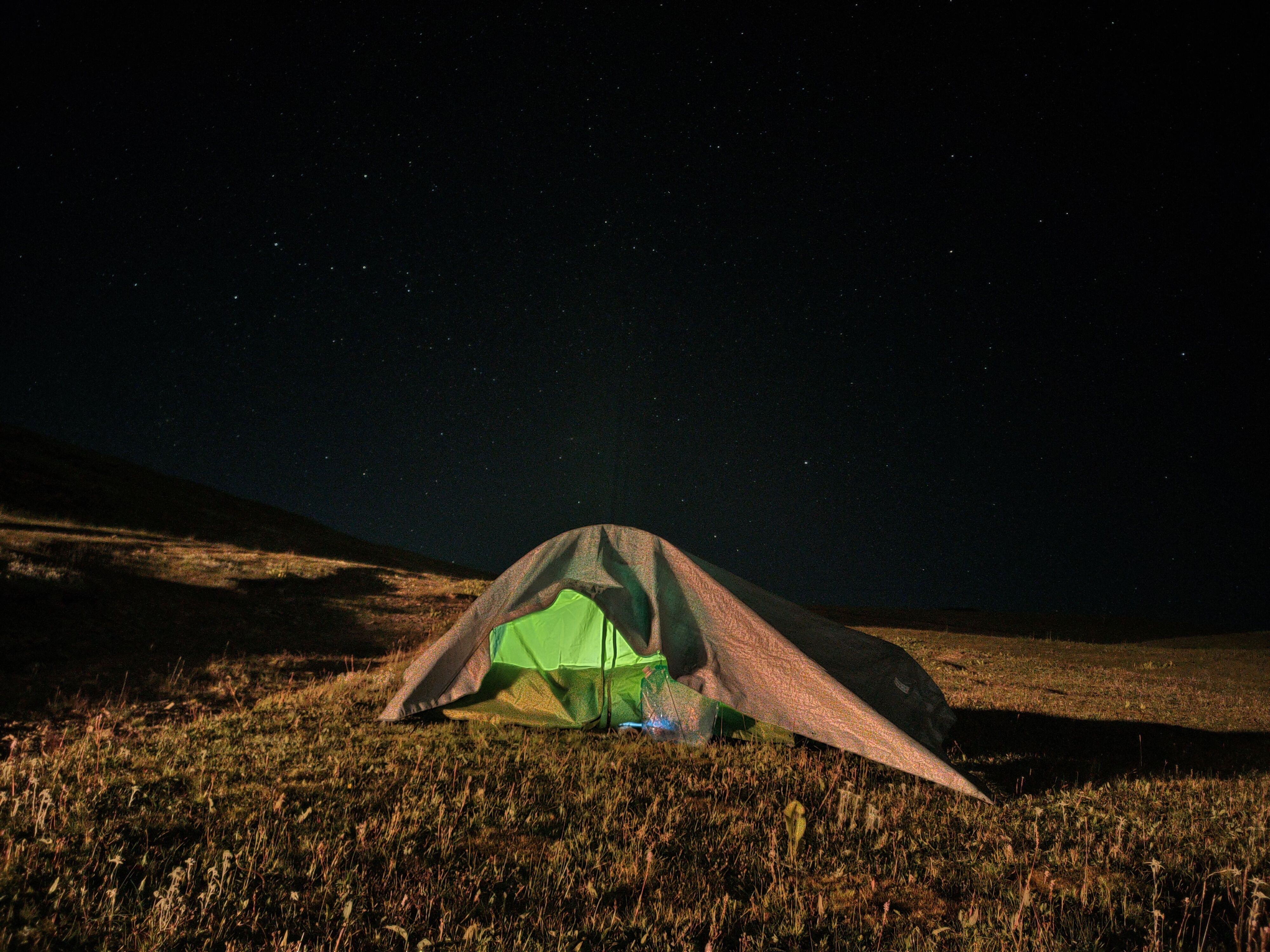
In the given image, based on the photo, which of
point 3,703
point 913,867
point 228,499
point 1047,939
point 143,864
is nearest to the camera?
point 1047,939

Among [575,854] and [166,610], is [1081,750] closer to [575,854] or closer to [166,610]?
[575,854]

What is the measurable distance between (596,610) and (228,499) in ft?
168

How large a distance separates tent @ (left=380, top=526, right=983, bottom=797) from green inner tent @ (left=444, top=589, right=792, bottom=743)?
0.8 inches

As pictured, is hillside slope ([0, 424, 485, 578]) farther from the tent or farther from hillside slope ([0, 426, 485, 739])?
the tent

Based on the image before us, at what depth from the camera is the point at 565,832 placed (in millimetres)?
4344

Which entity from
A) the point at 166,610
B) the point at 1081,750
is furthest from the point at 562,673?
the point at 166,610

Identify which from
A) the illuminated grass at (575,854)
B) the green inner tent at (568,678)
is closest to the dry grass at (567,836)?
the illuminated grass at (575,854)

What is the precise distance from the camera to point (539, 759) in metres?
5.89

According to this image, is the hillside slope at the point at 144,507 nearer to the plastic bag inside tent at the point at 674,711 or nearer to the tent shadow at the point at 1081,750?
the plastic bag inside tent at the point at 674,711

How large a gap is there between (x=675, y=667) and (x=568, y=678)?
2.21 metres

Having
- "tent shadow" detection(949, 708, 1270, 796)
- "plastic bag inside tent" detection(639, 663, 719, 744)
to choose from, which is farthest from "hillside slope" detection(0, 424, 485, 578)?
"tent shadow" detection(949, 708, 1270, 796)

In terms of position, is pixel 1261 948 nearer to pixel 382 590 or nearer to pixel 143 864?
pixel 143 864

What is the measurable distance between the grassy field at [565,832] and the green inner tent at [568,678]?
1.50 feet

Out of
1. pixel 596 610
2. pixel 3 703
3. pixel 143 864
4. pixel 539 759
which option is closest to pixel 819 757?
pixel 539 759
